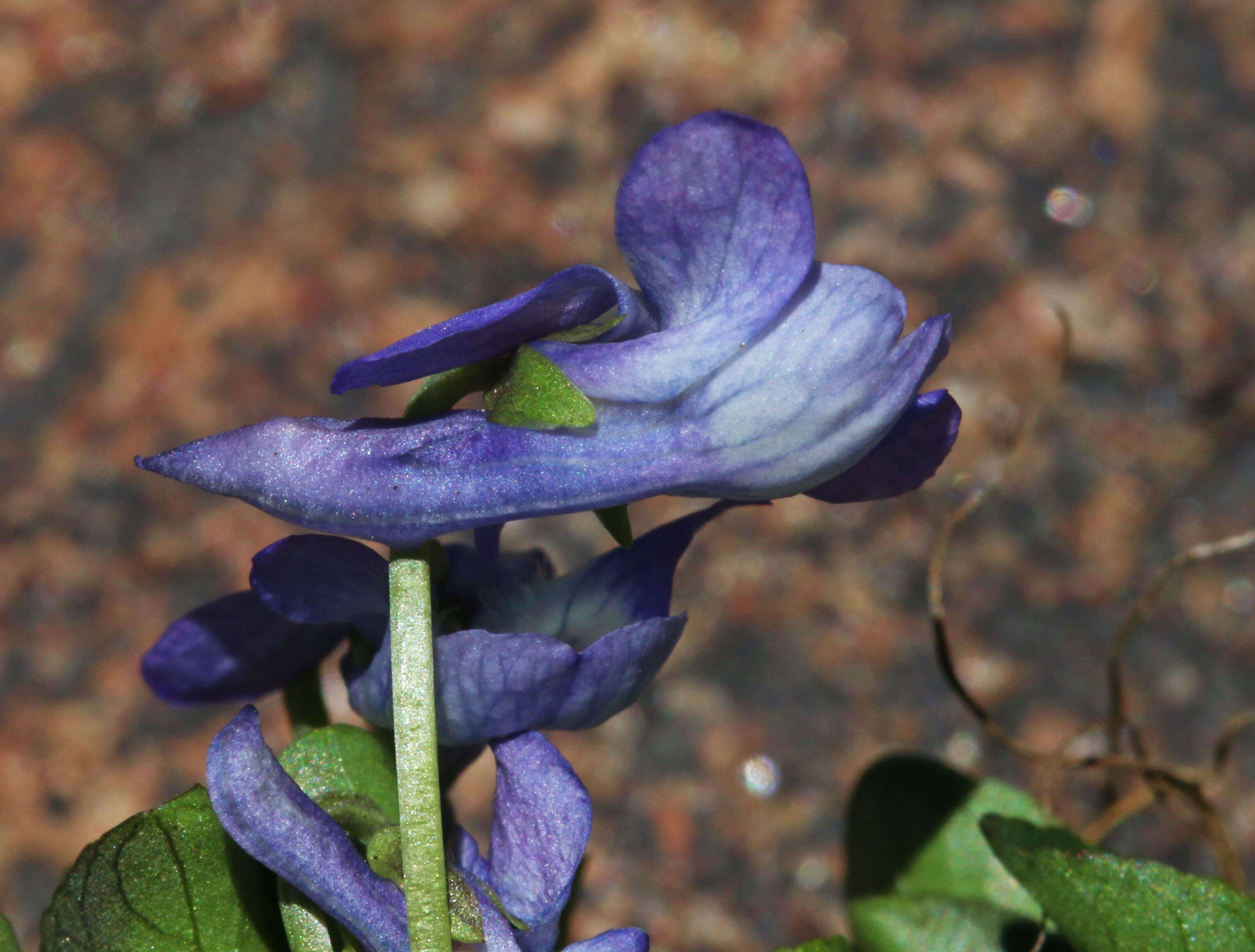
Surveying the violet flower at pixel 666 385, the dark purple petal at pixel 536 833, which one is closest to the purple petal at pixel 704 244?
the violet flower at pixel 666 385

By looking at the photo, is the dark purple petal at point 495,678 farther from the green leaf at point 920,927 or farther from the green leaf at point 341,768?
the green leaf at point 920,927

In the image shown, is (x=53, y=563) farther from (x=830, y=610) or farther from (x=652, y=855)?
(x=830, y=610)

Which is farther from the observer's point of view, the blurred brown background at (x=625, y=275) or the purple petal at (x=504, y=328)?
the blurred brown background at (x=625, y=275)

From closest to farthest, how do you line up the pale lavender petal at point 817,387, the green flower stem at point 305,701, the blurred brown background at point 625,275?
the pale lavender petal at point 817,387
the green flower stem at point 305,701
the blurred brown background at point 625,275

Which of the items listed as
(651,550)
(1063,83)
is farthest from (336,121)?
(651,550)

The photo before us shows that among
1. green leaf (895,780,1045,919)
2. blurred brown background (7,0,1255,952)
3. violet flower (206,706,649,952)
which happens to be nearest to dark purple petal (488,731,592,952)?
violet flower (206,706,649,952)

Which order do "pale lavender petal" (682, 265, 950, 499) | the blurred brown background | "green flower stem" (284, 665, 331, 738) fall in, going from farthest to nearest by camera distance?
the blurred brown background
"green flower stem" (284, 665, 331, 738)
"pale lavender petal" (682, 265, 950, 499)

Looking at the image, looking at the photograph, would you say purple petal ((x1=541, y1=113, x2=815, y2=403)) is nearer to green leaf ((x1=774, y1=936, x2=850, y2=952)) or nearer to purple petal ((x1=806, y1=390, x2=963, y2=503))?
purple petal ((x1=806, y1=390, x2=963, y2=503))
